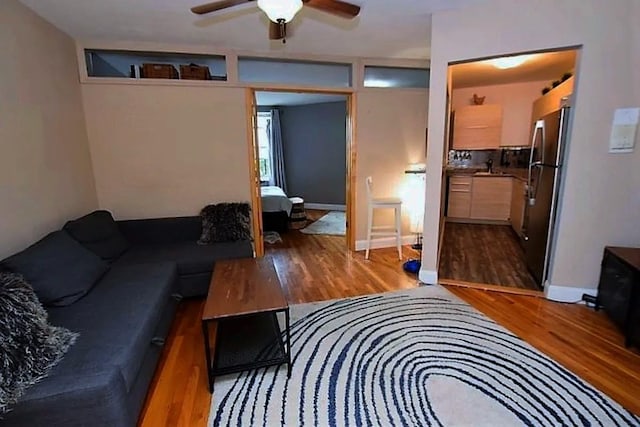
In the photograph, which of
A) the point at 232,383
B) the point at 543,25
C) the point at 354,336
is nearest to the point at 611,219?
the point at 543,25

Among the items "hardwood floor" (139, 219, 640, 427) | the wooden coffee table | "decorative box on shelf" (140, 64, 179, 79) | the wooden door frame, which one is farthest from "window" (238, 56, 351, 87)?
the wooden coffee table

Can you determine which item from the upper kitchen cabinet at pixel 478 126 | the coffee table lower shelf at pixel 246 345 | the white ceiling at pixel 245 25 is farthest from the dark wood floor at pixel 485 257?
the white ceiling at pixel 245 25

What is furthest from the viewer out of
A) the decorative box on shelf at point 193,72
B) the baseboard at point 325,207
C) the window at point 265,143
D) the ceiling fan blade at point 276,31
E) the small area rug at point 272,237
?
the window at point 265,143

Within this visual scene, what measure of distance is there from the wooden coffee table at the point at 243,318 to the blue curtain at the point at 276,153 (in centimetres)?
530

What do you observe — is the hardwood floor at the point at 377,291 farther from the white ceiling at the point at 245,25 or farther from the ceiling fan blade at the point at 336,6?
the white ceiling at the point at 245,25

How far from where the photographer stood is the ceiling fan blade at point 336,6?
1918 mm

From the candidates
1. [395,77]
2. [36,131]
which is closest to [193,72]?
[36,131]

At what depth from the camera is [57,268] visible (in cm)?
208

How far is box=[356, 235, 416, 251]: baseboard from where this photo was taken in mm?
4496

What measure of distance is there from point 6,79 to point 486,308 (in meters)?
4.08

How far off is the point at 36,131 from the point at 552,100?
5.64 meters

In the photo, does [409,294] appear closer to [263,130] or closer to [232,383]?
[232,383]

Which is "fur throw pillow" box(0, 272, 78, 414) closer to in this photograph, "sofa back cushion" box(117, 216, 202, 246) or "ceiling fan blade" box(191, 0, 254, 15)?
"sofa back cushion" box(117, 216, 202, 246)

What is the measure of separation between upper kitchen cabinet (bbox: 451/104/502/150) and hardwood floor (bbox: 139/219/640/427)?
Answer: 291cm
